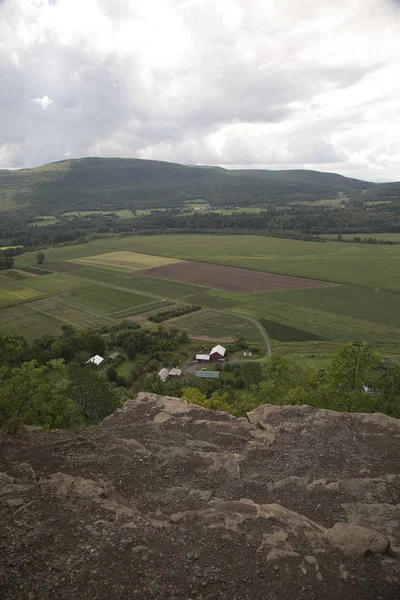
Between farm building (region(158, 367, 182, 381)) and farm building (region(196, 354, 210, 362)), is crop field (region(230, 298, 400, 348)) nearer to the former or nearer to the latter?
farm building (region(196, 354, 210, 362))

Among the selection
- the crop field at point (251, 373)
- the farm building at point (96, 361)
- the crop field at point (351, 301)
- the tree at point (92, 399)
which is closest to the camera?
→ the tree at point (92, 399)

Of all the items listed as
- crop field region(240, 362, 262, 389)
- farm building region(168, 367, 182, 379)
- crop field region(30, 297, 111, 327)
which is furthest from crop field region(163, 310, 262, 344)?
crop field region(30, 297, 111, 327)

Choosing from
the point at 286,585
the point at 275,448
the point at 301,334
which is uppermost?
the point at 286,585

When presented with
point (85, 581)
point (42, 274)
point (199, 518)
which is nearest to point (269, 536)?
point (199, 518)

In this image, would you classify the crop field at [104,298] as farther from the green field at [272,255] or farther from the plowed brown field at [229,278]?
the green field at [272,255]

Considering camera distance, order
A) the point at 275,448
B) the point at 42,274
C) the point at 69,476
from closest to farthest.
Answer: the point at 69,476 < the point at 275,448 < the point at 42,274

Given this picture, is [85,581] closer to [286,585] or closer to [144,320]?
[286,585]

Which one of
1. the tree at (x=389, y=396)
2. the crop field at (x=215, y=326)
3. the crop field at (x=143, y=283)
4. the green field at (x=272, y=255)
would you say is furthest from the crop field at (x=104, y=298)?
the tree at (x=389, y=396)
